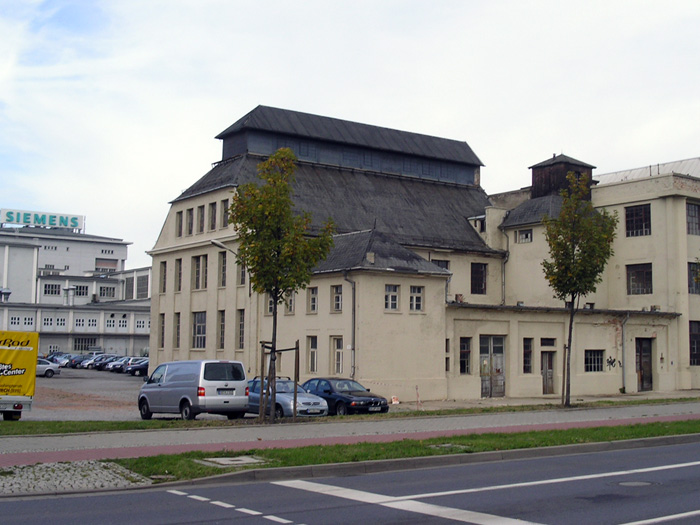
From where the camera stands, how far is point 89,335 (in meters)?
98.0

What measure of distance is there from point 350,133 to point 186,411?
114 feet

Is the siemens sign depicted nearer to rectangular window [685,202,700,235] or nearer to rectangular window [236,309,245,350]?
rectangular window [236,309,245,350]

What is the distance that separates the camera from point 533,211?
50.8m

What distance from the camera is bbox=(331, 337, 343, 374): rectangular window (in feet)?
119

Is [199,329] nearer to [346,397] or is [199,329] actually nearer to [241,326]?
[241,326]

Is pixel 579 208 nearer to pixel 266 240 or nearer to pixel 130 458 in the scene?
pixel 266 240

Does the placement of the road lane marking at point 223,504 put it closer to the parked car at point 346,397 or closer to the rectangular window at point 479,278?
the parked car at point 346,397

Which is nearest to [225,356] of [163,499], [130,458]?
[130,458]

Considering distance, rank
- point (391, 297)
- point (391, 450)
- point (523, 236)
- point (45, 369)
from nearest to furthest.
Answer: point (391, 450) → point (391, 297) → point (523, 236) → point (45, 369)

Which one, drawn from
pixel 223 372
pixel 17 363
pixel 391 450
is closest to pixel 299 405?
pixel 223 372

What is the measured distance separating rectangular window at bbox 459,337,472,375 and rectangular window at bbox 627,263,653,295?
1331 centimetres

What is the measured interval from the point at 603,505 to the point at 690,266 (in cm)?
3740

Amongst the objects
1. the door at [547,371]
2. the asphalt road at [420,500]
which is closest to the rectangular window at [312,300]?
the door at [547,371]

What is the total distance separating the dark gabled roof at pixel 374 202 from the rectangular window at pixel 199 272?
156 inches
